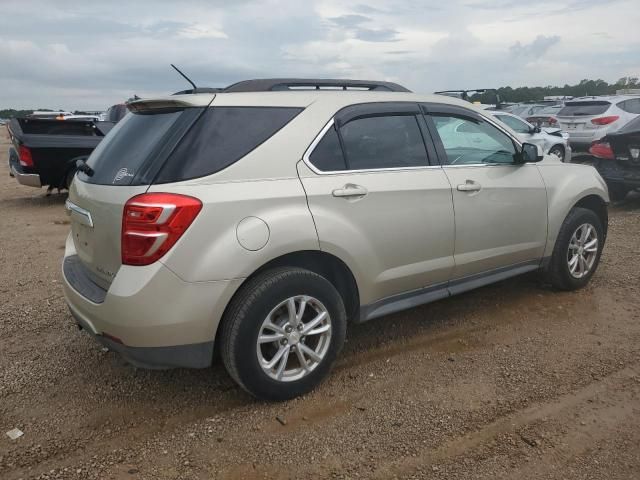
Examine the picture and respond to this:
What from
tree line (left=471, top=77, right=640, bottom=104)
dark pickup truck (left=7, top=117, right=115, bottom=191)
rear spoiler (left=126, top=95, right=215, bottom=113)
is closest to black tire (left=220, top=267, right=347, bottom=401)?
rear spoiler (left=126, top=95, right=215, bottom=113)

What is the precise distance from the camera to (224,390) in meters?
3.24

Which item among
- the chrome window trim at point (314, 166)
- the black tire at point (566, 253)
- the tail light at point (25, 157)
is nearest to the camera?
the chrome window trim at point (314, 166)

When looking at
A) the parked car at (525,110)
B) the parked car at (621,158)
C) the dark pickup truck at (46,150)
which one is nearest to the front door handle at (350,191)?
the parked car at (621,158)

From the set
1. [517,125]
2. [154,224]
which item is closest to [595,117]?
[517,125]

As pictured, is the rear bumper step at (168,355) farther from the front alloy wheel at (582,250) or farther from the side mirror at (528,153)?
the front alloy wheel at (582,250)

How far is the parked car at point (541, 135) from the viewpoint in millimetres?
12203

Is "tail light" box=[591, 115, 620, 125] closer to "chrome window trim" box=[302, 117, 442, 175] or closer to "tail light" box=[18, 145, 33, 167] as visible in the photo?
"chrome window trim" box=[302, 117, 442, 175]

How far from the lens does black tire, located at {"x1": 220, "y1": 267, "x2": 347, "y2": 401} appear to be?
→ 2.78m

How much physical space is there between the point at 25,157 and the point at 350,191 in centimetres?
778

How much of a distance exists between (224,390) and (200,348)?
0.59 metres

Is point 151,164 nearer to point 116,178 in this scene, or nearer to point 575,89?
point 116,178

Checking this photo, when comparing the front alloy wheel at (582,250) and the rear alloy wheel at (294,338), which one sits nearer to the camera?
the rear alloy wheel at (294,338)

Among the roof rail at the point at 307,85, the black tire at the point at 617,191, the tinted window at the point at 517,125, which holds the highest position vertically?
the roof rail at the point at 307,85

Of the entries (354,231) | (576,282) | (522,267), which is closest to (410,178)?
(354,231)
